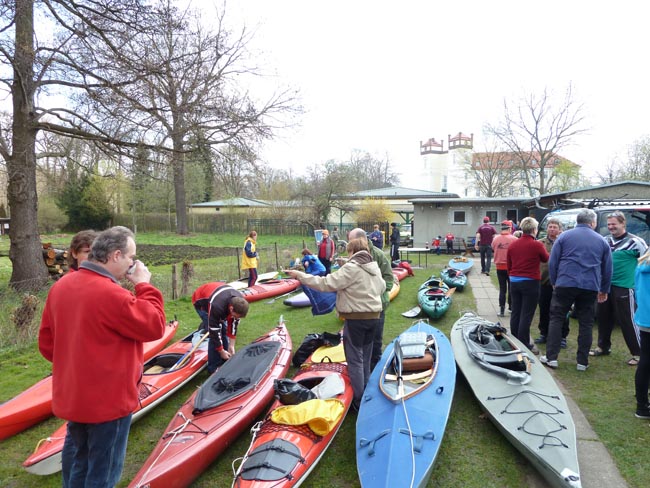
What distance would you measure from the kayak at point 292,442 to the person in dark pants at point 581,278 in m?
2.80

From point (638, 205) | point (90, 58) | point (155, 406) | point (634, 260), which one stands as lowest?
point (155, 406)

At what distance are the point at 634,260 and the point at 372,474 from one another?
4.43 m

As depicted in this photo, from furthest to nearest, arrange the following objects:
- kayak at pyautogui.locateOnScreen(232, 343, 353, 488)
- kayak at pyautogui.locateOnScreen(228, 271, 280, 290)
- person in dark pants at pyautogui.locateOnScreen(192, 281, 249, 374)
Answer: kayak at pyautogui.locateOnScreen(228, 271, 280, 290), person in dark pants at pyautogui.locateOnScreen(192, 281, 249, 374), kayak at pyautogui.locateOnScreen(232, 343, 353, 488)

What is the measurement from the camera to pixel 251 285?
33.8 feet

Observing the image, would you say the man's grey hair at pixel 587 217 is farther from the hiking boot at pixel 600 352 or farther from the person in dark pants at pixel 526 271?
the hiking boot at pixel 600 352

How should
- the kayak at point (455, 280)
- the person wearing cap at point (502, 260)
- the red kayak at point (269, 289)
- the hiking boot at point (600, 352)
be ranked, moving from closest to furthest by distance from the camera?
the hiking boot at point (600, 352), the person wearing cap at point (502, 260), the red kayak at point (269, 289), the kayak at point (455, 280)

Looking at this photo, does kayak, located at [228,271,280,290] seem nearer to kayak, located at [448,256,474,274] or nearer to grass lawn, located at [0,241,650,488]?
grass lawn, located at [0,241,650,488]

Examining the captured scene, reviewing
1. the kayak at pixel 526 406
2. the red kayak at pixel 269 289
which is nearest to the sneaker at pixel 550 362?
the kayak at pixel 526 406

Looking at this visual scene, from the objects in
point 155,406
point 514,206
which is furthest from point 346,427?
point 514,206

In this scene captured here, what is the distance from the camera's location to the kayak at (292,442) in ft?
9.29

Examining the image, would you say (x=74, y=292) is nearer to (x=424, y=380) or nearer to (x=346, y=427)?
(x=346, y=427)

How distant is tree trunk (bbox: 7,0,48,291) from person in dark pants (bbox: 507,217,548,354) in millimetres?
9480

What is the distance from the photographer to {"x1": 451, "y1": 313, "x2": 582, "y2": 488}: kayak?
289cm

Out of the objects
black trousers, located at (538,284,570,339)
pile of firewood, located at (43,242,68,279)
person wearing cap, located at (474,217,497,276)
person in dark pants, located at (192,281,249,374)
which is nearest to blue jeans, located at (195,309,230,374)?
person in dark pants, located at (192,281,249,374)
